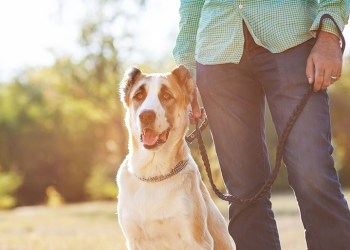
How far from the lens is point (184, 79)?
451 cm

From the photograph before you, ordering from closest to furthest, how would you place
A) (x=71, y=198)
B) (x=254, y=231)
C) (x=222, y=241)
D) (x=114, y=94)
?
(x=254, y=231) → (x=222, y=241) → (x=114, y=94) → (x=71, y=198)

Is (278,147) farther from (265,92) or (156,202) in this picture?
(156,202)

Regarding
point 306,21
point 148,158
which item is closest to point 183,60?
point 148,158

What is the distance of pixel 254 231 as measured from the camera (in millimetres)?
4246

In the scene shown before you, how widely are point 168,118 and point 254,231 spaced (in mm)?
900

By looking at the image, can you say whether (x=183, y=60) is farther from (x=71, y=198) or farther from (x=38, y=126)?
(x=38, y=126)

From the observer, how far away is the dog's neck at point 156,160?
4387 mm

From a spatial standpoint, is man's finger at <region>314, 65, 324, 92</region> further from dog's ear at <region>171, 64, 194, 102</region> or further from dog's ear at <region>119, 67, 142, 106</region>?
dog's ear at <region>119, 67, 142, 106</region>

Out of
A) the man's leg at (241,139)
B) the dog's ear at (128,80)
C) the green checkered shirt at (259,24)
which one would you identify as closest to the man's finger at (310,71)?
the green checkered shirt at (259,24)

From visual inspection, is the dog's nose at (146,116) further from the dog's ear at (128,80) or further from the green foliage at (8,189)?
the green foliage at (8,189)

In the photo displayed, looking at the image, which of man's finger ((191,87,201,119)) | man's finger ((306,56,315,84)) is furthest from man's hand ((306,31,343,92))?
man's finger ((191,87,201,119))

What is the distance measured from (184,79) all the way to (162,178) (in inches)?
27.1

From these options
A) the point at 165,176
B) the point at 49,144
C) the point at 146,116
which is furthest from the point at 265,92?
the point at 49,144

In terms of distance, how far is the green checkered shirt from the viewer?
3744 mm
